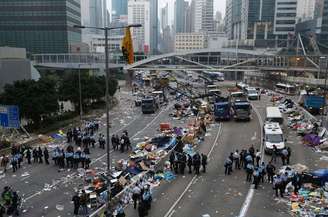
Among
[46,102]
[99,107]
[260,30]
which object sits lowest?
[99,107]

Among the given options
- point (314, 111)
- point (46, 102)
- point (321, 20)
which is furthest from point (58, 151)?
point (321, 20)

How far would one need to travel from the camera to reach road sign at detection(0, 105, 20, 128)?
28516mm

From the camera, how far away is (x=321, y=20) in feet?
361

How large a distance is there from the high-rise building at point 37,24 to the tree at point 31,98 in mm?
75402

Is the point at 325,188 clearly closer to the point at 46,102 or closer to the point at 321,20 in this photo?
the point at 46,102

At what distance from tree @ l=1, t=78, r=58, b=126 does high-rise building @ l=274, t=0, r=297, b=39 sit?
404 ft

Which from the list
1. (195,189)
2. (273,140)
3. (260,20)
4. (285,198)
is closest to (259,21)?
(260,20)

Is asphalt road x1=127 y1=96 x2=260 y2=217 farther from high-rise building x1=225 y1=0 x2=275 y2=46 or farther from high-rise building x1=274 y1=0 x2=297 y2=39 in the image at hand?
high-rise building x1=274 y1=0 x2=297 y2=39

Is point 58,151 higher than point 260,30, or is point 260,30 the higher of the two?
point 260,30

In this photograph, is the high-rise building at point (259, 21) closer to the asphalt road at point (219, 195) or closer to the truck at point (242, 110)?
the truck at point (242, 110)

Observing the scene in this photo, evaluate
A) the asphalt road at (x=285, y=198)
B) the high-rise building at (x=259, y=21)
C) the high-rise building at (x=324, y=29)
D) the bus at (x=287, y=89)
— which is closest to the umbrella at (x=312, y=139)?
the asphalt road at (x=285, y=198)

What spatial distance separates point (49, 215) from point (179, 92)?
1811 inches

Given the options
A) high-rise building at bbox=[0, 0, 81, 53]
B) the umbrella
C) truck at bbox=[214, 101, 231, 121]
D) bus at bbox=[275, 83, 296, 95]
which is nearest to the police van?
the umbrella

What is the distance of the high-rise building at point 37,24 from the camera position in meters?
103
